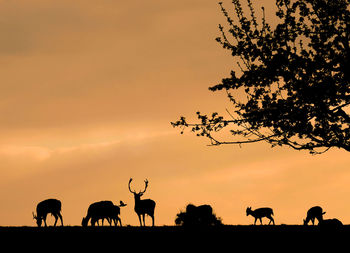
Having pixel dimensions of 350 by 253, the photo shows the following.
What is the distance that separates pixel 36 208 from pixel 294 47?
16247 millimetres

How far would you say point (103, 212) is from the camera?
3453 cm

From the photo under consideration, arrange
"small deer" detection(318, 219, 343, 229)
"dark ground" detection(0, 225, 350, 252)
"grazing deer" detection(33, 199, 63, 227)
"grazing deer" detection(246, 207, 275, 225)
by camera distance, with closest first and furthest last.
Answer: "dark ground" detection(0, 225, 350, 252) → "small deer" detection(318, 219, 343, 229) → "grazing deer" detection(33, 199, 63, 227) → "grazing deer" detection(246, 207, 275, 225)

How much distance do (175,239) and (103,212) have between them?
1110cm

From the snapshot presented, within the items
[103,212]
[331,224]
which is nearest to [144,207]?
[103,212]

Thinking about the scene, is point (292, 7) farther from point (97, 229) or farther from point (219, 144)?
point (97, 229)

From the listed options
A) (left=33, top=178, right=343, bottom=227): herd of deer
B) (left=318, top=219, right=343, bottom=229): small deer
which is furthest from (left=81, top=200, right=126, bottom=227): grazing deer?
(left=318, top=219, right=343, bottom=229): small deer

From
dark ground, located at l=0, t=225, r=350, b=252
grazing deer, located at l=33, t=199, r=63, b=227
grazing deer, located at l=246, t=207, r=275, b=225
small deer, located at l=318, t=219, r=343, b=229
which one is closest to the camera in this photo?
dark ground, located at l=0, t=225, r=350, b=252

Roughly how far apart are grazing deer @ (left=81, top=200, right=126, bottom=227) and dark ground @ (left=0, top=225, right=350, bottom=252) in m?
6.32

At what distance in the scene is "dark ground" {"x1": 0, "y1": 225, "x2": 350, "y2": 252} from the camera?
22391mm

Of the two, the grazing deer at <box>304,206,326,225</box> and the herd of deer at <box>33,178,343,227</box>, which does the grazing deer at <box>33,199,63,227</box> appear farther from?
the grazing deer at <box>304,206,326,225</box>

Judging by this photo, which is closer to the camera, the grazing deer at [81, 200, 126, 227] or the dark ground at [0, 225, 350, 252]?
the dark ground at [0, 225, 350, 252]

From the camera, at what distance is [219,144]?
2983cm

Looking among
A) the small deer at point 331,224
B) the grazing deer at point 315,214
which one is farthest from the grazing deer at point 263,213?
the small deer at point 331,224

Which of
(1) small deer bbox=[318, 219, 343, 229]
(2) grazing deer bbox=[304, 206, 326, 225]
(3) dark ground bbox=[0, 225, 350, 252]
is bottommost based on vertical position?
(3) dark ground bbox=[0, 225, 350, 252]
